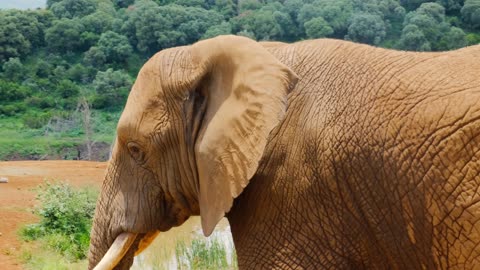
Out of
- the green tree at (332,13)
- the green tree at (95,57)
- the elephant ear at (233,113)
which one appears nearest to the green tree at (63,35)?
the green tree at (95,57)

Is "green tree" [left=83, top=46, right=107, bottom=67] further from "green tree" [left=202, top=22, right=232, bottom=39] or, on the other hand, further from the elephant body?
the elephant body

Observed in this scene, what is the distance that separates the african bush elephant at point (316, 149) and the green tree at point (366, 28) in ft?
61.7

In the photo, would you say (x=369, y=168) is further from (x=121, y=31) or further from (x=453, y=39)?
(x=121, y=31)

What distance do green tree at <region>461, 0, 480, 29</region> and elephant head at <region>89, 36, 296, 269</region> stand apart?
17.7 m

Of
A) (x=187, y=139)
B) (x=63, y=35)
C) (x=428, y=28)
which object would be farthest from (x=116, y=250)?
(x=63, y=35)

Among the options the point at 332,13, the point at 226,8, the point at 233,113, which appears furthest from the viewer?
the point at 226,8

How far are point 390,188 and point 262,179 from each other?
50 centimetres

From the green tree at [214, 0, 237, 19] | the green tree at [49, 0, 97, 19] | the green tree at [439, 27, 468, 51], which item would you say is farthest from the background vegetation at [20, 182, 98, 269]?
the green tree at [49, 0, 97, 19]

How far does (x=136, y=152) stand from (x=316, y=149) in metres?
0.89

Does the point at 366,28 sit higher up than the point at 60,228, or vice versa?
the point at 60,228

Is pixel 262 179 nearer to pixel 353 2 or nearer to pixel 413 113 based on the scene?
pixel 413 113

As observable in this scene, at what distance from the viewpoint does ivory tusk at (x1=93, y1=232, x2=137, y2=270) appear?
3361 mm

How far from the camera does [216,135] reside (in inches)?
114

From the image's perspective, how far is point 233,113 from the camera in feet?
9.40
